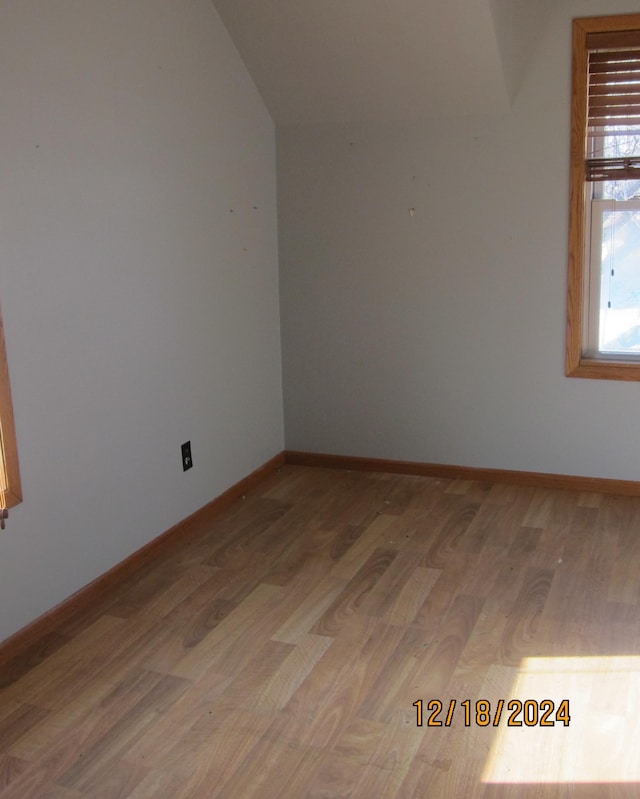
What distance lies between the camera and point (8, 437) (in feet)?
8.07

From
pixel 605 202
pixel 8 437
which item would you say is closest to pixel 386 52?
pixel 605 202

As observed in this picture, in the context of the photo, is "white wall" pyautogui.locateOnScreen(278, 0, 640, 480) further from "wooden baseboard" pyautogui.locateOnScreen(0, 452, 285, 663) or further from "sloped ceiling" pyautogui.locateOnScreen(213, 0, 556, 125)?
"wooden baseboard" pyautogui.locateOnScreen(0, 452, 285, 663)

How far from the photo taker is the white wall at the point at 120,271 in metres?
2.51

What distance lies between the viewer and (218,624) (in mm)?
2688

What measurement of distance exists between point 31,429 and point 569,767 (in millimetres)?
1739

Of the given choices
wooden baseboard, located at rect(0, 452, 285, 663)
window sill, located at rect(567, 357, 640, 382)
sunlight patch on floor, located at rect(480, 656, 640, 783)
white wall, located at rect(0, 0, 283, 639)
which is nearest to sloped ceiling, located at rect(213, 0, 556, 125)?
white wall, located at rect(0, 0, 283, 639)

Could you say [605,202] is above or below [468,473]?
above

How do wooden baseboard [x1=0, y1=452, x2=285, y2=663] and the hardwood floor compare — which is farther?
wooden baseboard [x1=0, y1=452, x2=285, y2=663]

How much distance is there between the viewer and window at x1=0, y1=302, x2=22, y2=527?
242 centimetres

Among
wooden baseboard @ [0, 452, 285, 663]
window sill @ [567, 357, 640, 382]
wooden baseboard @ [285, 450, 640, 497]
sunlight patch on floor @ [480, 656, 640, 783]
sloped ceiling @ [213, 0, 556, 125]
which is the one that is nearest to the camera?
sunlight patch on floor @ [480, 656, 640, 783]

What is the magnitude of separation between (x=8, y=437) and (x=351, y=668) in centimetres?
119

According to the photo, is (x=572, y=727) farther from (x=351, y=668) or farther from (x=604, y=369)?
(x=604, y=369)
